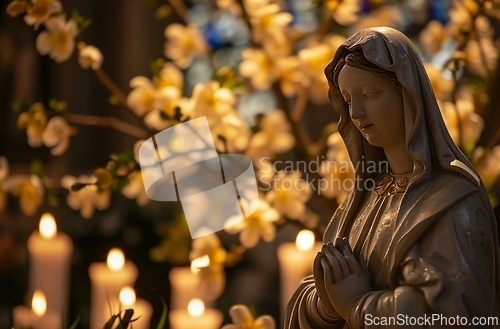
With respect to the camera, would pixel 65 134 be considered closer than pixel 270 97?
Yes

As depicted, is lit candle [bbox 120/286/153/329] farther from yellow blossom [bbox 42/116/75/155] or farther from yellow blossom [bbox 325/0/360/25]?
yellow blossom [bbox 325/0/360/25]

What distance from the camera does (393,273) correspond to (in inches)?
41.4

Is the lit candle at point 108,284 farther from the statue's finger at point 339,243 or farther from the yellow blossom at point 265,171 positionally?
the statue's finger at point 339,243

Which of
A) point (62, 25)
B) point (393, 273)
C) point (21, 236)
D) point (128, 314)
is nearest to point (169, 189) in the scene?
point (62, 25)

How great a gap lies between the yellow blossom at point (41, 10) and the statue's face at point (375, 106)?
66 centimetres

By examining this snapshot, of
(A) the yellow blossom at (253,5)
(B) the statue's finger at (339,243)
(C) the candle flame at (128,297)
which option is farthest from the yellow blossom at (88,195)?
(B) the statue's finger at (339,243)

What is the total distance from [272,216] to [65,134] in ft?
1.36

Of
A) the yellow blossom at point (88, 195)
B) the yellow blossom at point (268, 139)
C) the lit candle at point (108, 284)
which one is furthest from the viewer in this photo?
the yellow blossom at point (268, 139)

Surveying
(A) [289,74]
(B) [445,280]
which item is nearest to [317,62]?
(A) [289,74]

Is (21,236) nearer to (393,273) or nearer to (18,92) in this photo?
(18,92)

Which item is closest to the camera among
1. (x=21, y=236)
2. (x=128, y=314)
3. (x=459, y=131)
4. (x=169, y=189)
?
(x=128, y=314)

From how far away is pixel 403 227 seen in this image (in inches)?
42.0

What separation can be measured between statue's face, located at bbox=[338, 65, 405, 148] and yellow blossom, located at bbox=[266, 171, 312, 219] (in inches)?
18.3

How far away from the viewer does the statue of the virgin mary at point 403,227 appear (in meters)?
1.00
